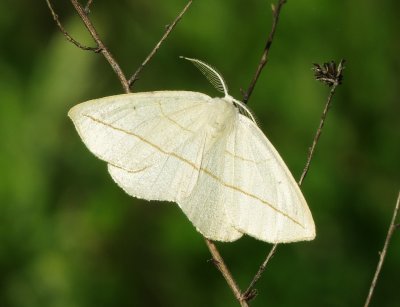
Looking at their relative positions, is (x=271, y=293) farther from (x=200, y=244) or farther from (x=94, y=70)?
(x=94, y=70)

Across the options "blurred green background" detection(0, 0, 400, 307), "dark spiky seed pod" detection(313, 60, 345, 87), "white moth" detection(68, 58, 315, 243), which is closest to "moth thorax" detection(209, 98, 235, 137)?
"white moth" detection(68, 58, 315, 243)

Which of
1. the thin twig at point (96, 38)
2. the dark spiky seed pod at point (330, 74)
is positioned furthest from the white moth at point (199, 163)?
the dark spiky seed pod at point (330, 74)

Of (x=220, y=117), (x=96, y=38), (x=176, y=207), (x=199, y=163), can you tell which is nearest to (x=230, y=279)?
(x=199, y=163)

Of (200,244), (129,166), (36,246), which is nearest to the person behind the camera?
(129,166)

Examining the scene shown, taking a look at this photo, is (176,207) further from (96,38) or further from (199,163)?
(96,38)

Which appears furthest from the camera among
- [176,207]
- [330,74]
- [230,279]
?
[176,207]

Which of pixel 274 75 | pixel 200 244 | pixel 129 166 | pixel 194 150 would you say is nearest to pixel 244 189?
pixel 194 150
